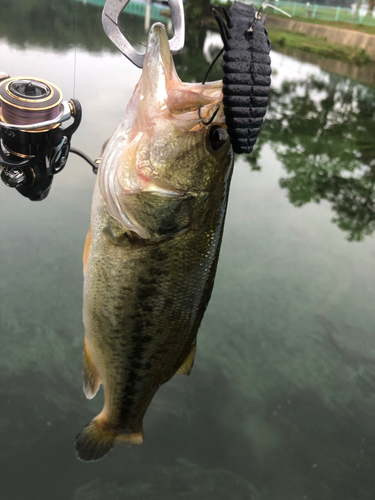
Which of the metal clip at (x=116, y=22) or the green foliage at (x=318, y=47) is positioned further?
the green foliage at (x=318, y=47)

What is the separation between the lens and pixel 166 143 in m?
1.25

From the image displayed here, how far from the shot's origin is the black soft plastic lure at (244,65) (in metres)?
0.88

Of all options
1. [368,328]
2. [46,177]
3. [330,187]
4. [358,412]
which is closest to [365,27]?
[330,187]

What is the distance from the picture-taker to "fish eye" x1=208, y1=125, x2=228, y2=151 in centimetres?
125

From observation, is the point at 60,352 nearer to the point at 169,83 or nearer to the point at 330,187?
the point at 169,83

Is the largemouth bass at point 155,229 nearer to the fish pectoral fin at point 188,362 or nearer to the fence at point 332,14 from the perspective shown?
the fish pectoral fin at point 188,362

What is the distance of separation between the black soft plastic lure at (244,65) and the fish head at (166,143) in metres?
0.23

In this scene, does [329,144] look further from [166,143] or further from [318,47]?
[166,143]

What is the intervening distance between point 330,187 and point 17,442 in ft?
25.4

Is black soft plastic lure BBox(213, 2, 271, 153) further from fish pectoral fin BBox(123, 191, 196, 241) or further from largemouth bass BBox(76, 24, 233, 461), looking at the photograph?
fish pectoral fin BBox(123, 191, 196, 241)

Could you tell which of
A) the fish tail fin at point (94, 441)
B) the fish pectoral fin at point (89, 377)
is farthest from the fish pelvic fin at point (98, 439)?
Result: the fish pectoral fin at point (89, 377)

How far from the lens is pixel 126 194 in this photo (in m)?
1.31

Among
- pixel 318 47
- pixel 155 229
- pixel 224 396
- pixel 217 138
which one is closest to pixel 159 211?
pixel 155 229

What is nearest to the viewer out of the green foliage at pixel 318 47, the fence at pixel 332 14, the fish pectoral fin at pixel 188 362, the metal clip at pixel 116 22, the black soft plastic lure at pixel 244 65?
the black soft plastic lure at pixel 244 65
